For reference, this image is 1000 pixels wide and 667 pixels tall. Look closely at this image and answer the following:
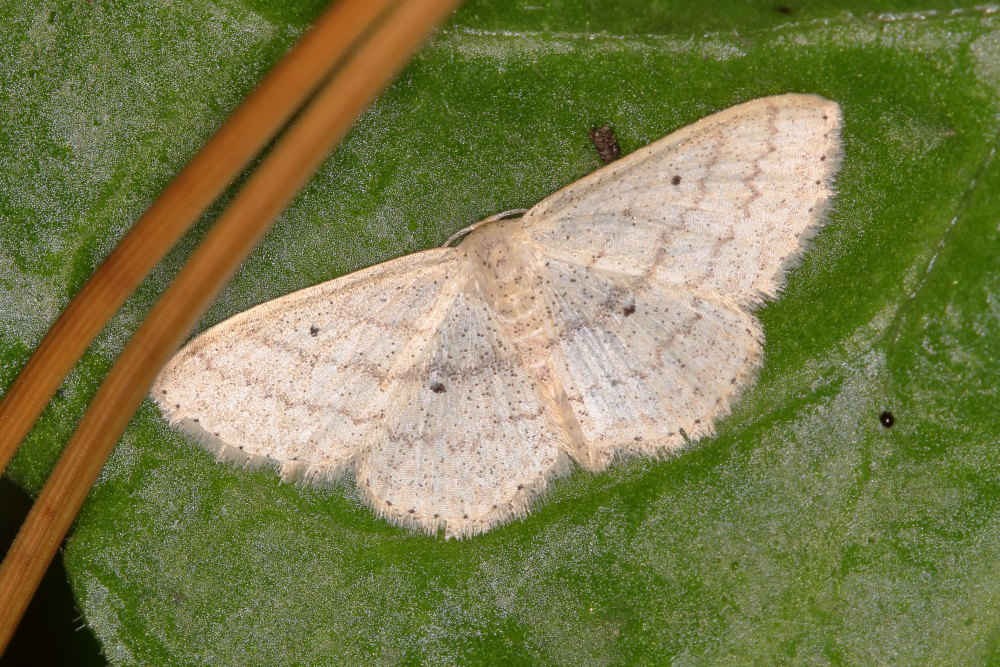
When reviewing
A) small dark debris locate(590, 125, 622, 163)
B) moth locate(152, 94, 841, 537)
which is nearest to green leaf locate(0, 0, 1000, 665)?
small dark debris locate(590, 125, 622, 163)

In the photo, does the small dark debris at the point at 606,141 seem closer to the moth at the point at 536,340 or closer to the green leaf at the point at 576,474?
the green leaf at the point at 576,474

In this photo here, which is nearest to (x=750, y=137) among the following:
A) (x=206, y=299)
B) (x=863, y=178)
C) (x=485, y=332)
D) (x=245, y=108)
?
(x=863, y=178)

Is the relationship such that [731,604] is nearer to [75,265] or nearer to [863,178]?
[863,178]

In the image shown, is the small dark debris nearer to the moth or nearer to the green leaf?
the green leaf

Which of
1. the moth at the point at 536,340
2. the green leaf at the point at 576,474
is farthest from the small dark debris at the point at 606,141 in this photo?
the moth at the point at 536,340

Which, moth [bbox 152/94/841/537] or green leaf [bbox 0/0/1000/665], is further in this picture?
green leaf [bbox 0/0/1000/665]

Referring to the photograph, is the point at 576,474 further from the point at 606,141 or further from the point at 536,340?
the point at 606,141
